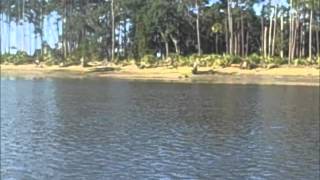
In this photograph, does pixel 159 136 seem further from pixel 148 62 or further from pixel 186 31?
pixel 186 31

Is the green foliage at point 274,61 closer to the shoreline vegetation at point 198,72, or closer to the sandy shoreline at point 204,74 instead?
the shoreline vegetation at point 198,72

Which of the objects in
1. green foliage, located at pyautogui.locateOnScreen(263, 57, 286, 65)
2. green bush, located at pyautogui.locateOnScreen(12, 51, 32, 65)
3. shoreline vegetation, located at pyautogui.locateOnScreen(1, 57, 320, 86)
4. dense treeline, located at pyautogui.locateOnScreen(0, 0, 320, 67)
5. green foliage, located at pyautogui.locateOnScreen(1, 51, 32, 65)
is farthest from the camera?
green foliage, located at pyautogui.locateOnScreen(1, 51, 32, 65)

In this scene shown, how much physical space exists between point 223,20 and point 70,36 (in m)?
26.6

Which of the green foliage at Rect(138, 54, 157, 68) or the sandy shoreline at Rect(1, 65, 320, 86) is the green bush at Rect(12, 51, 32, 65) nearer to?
the sandy shoreline at Rect(1, 65, 320, 86)

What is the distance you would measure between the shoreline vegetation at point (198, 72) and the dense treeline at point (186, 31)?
2495mm

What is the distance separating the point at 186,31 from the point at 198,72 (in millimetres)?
21336

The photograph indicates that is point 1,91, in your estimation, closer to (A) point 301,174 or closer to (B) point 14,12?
(A) point 301,174

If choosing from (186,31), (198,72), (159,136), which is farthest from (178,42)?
(159,136)

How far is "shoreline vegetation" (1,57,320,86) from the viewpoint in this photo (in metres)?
68.4

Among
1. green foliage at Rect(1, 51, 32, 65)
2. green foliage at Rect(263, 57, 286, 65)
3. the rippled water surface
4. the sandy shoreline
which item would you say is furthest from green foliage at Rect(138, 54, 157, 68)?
the rippled water surface

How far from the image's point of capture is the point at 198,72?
2894 inches

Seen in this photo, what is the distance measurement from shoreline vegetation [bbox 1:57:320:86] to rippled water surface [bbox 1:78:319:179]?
17.8 meters

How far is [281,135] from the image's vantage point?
2822cm

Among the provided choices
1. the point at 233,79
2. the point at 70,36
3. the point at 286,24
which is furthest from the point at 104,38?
the point at 233,79
